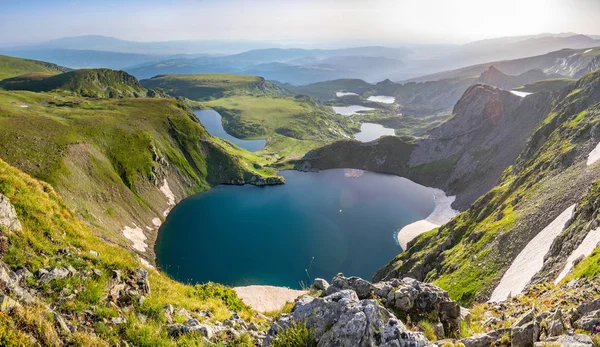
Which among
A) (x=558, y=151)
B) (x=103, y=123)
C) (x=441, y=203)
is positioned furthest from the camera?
(x=441, y=203)

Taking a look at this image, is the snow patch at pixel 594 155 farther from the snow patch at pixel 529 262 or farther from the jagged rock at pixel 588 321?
the jagged rock at pixel 588 321

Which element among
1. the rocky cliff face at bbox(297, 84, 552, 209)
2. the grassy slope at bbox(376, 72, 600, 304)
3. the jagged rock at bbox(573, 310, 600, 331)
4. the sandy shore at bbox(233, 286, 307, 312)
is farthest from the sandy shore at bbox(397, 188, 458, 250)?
the jagged rock at bbox(573, 310, 600, 331)

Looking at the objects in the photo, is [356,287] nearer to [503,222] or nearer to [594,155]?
[503,222]

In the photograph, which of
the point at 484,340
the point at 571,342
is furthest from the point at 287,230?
the point at 571,342

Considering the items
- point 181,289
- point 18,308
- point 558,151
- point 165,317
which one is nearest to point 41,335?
point 18,308

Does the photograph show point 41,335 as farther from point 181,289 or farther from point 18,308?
point 181,289

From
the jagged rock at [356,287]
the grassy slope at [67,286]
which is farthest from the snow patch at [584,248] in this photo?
the grassy slope at [67,286]
